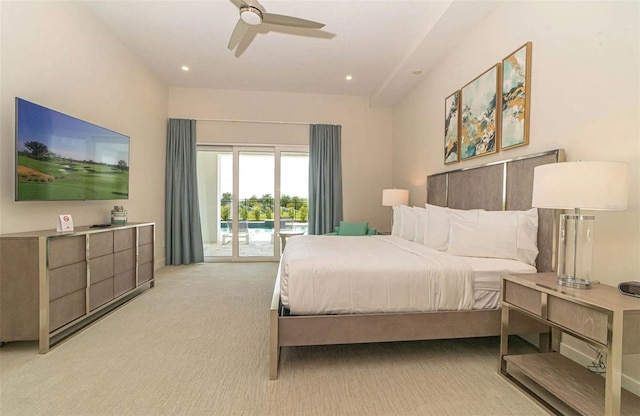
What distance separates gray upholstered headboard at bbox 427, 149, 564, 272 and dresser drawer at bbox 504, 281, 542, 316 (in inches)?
21.3

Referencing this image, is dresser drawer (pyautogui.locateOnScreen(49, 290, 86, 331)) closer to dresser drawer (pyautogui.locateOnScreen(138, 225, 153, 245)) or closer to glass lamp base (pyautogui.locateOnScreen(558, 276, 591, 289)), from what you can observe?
dresser drawer (pyautogui.locateOnScreen(138, 225, 153, 245))

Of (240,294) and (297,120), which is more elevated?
(297,120)

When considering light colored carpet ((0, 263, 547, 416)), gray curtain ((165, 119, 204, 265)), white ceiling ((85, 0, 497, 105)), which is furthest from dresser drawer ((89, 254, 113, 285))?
white ceiling ((85, 0, 497, 105))

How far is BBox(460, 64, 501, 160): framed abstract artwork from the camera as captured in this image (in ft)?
8.83

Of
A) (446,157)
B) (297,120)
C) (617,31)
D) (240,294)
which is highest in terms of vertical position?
(297,120)

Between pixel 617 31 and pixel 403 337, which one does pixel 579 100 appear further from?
pixel 403 337

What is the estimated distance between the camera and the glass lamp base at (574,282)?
155cm

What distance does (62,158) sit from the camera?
2498mm

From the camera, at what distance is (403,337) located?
6.26 ft

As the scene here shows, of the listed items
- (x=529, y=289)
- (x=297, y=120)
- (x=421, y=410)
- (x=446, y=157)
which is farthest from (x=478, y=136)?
(x=297, y=120)

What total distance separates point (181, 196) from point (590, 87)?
5.32 m

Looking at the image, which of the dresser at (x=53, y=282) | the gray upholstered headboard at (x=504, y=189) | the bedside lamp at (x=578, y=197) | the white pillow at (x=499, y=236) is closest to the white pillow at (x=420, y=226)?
the gray upholstered headboard at (x=504, y=189)

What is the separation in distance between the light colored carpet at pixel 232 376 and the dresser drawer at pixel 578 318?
1.79ft

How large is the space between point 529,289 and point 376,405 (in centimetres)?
112
